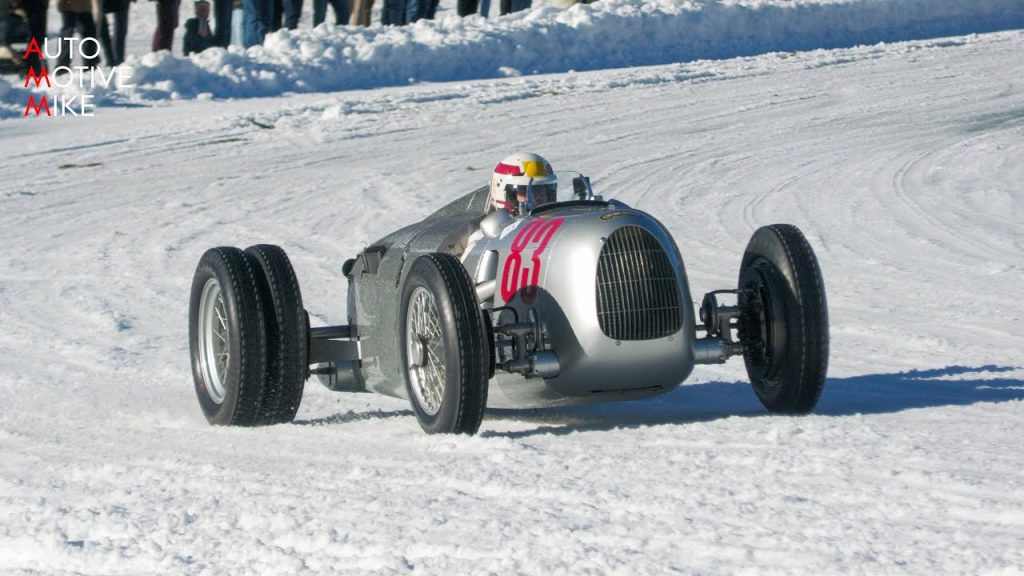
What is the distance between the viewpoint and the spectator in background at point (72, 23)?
1881cm

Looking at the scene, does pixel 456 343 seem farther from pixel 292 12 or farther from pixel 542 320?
pixel 292 12

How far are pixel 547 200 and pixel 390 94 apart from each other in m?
13.3

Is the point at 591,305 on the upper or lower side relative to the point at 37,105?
upper

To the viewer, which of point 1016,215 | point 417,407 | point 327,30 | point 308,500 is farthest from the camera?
point 327,30

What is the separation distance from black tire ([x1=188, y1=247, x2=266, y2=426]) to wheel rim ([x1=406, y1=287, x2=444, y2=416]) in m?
0.83

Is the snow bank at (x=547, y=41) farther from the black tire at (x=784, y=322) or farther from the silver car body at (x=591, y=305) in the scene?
the black tire at (x=784, y=322)

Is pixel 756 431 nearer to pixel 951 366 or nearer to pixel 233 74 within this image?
pixel 951 366

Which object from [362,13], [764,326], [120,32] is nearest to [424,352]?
[764,326]

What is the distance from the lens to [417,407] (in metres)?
7.14

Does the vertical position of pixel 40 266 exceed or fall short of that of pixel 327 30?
it falls short

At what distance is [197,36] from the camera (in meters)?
21.2

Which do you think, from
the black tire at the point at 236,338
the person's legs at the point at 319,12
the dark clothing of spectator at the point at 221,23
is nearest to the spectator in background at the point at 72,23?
the dark clothing of spectator at the point at 221,23

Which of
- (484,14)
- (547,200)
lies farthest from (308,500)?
(484,14)

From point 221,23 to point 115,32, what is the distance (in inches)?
67.4
